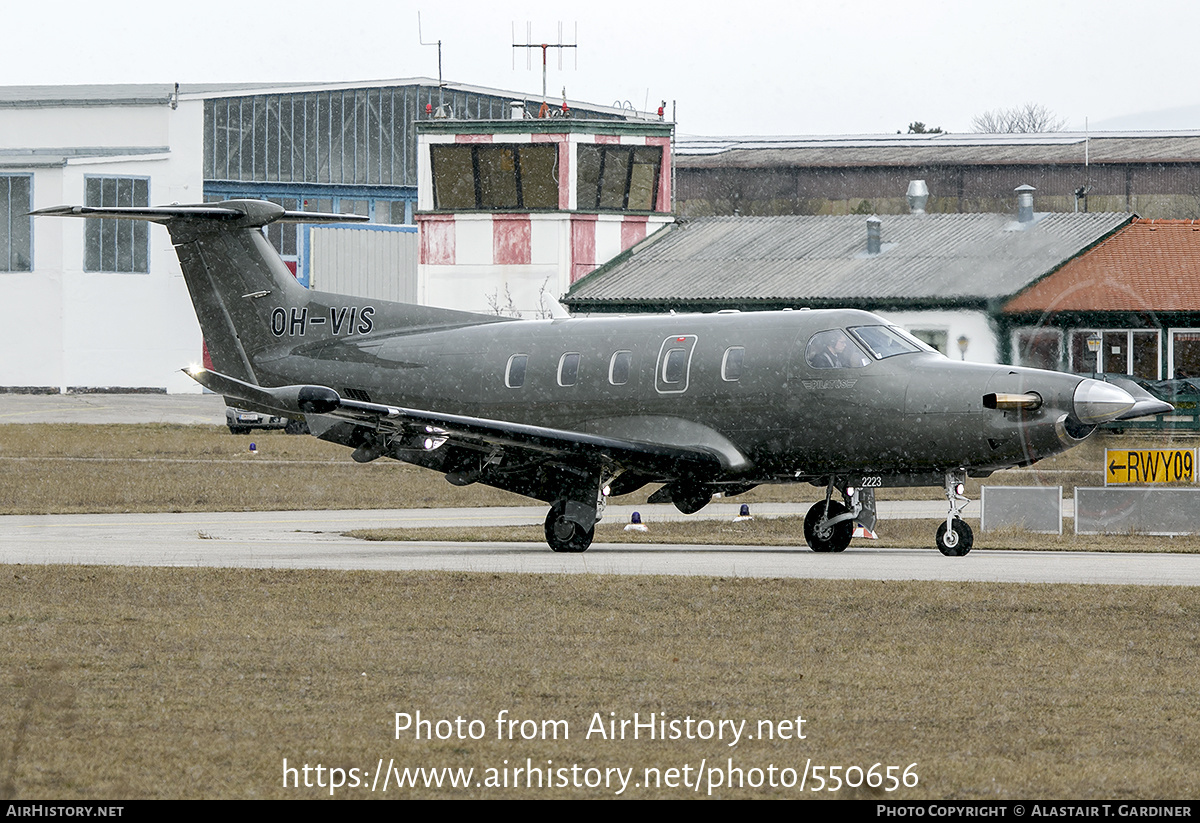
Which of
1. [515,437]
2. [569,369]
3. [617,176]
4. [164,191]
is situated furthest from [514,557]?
[164,191]

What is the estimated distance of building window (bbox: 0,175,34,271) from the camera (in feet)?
232

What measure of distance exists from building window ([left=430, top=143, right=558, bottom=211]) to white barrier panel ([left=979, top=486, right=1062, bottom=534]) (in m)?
32.2

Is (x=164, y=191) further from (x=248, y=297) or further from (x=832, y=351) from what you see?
(x=832, y=351)

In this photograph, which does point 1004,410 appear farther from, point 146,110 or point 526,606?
point 146,110

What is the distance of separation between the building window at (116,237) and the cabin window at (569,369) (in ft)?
168

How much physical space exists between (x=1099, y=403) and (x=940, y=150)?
75209mm

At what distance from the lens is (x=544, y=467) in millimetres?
22109

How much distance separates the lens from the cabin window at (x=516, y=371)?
23172 millimetres

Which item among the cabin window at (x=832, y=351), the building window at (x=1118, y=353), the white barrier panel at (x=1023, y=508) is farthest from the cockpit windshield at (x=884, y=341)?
the building window at (x=1118, y=353)

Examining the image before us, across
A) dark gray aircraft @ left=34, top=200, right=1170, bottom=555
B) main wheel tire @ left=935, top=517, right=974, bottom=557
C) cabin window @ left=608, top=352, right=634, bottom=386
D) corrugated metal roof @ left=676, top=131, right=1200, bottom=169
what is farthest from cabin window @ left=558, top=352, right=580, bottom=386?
corrugated metal roof @ left=676, top=131, right=1200, bottom=169

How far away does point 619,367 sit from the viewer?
22.4 m

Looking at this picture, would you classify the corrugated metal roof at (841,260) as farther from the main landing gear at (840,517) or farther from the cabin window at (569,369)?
the cabin window at (569,369)

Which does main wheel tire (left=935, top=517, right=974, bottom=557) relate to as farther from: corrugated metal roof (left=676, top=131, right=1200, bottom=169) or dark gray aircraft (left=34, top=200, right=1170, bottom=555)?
corrugated metal roof (left=676, top=131, right=1200, bottom=169)

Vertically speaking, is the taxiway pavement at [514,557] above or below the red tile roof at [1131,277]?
below
